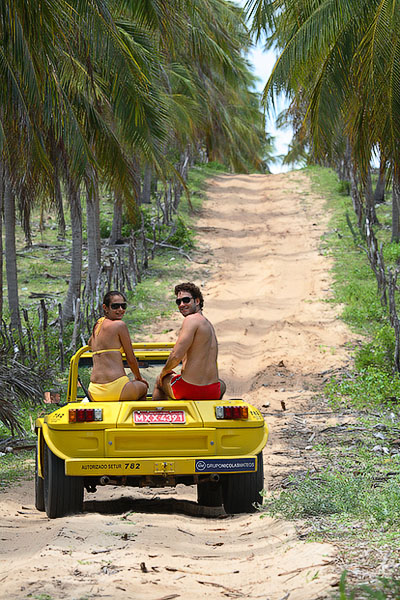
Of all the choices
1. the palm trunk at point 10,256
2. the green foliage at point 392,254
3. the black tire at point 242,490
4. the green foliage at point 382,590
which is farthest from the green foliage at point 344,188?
the green foliage at point 382,590

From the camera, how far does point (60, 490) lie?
5.57 metres

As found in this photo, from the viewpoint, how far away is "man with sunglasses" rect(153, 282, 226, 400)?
5973mm

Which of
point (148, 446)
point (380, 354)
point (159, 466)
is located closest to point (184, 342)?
point (148, 446)

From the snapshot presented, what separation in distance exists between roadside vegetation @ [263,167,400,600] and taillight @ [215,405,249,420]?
625 mm

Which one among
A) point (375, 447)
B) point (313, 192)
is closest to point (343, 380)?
point (375, 447)

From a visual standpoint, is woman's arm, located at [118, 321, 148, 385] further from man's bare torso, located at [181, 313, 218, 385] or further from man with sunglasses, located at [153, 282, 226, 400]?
man's bare torso, located at [181, 313, 218, 385]

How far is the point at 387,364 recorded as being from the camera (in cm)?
1123

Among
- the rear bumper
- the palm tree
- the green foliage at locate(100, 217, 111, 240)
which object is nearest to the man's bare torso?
the rear bumper

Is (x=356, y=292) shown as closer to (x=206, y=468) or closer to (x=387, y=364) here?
(x=387, y=364)

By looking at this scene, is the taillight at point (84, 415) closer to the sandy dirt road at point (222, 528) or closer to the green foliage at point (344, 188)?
the sandy dirt road at point (222, 528)

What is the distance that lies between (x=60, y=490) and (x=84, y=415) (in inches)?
22.0

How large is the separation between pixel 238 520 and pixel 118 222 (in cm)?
1652

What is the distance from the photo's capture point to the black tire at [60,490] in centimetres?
556

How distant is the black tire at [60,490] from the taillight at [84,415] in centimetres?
32
